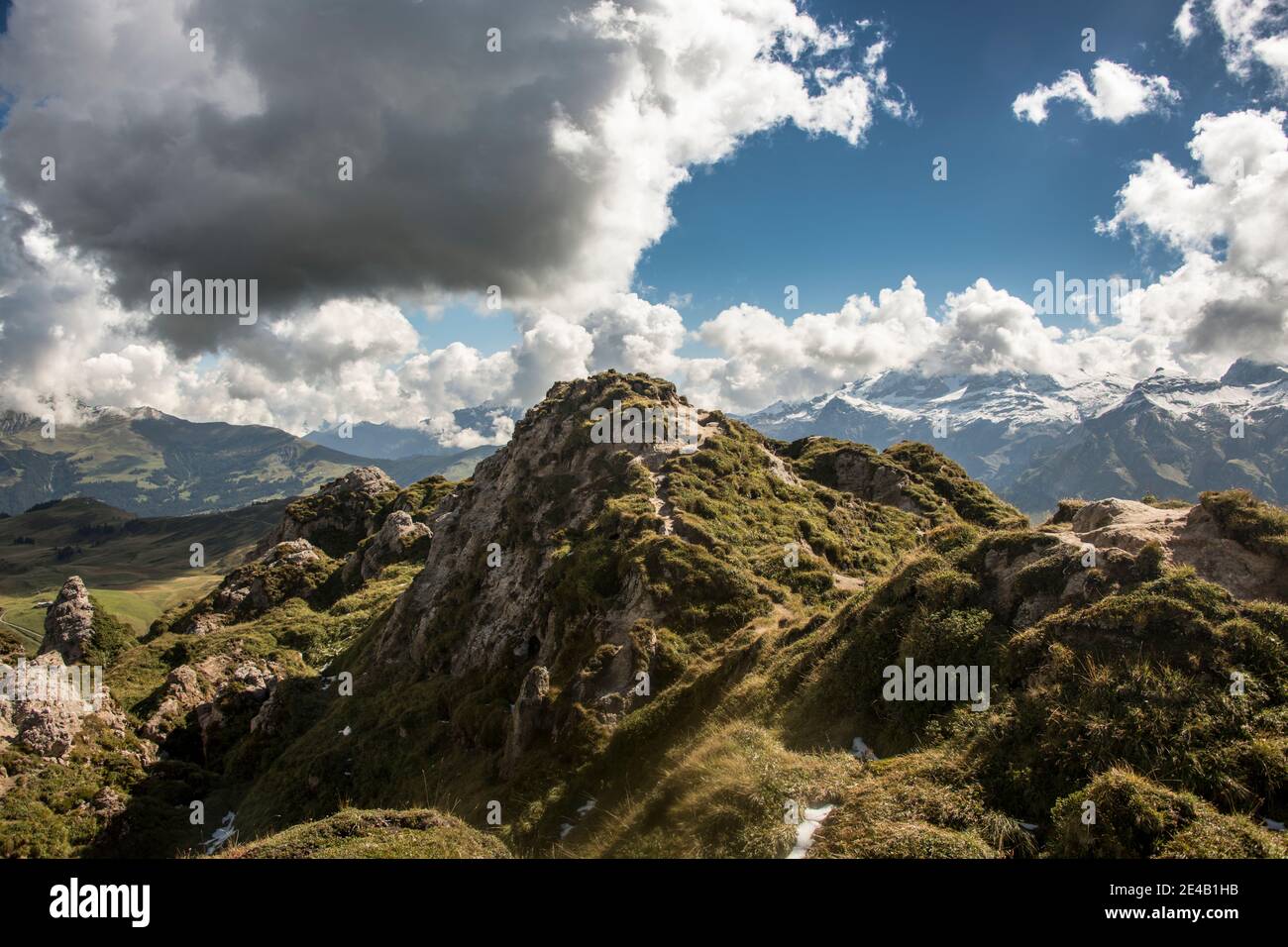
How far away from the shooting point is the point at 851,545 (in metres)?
41.5

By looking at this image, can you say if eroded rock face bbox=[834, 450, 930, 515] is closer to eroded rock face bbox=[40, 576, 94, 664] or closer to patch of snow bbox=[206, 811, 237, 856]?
patch of snow bbox=[206, 811, 237, 856]

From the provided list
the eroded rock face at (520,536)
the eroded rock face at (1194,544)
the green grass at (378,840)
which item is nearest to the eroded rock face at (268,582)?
the eroded rock face at (520,536)

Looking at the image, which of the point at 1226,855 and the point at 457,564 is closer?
the point at 1226,855

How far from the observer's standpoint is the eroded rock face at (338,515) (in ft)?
276

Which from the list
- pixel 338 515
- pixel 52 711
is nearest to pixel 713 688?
pixel 52 711

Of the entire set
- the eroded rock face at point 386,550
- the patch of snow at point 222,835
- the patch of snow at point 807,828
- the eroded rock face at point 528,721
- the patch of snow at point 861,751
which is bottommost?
the patch of snow at point 222,835

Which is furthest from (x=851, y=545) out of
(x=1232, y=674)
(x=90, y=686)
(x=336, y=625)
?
(x=90, y=686)

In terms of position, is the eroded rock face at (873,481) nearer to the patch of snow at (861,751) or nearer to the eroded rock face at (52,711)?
the patch of snow at (861,751)

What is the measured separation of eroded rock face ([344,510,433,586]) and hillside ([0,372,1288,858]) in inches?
Answer: 394

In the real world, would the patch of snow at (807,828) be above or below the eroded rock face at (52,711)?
above

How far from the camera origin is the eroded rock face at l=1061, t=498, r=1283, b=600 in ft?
50.5

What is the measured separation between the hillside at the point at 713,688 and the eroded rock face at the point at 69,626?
174 inches
